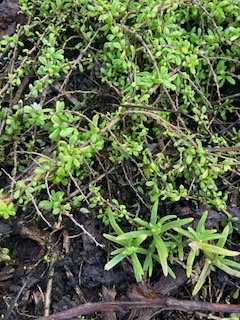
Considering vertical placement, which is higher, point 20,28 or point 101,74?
point 20,28

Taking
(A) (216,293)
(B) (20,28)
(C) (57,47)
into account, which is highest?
(B) (20,28)

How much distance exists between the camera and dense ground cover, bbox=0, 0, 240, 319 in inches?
70.4

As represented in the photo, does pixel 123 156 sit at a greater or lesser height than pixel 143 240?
greater

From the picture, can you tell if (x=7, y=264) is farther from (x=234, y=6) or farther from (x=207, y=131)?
(x=234, y=6)

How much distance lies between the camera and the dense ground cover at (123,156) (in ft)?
5.87

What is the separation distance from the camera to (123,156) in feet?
6.06

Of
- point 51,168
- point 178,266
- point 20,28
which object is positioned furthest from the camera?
point 20,28

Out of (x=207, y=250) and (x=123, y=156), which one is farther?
(x=123, y=156)

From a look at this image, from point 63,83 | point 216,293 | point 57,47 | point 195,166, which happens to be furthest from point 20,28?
point 216,293

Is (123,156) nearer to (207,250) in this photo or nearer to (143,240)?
(143,240)

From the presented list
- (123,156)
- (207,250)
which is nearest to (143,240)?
(207,250)

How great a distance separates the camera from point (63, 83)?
6.40 ft

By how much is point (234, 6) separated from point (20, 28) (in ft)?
3.30

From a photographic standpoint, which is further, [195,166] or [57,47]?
[57,47]
